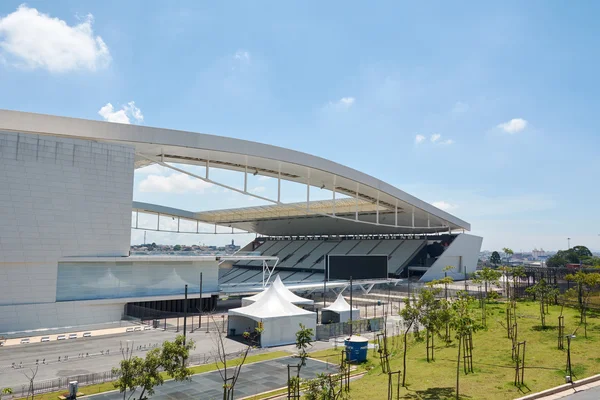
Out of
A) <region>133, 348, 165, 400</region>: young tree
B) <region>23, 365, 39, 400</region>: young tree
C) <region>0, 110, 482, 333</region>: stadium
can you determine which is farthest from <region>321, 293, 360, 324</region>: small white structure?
<region>133, 348, 165, 400</region>: young tree

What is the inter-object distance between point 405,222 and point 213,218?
107ft

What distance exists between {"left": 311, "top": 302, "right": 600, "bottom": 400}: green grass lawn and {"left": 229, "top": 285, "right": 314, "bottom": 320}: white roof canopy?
151 inches

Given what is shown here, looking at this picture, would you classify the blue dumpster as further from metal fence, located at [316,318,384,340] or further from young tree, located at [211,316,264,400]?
metal fence, located at [316,318,384,340]

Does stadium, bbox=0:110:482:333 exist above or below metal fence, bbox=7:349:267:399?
above

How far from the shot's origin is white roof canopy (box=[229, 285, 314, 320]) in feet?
77.9

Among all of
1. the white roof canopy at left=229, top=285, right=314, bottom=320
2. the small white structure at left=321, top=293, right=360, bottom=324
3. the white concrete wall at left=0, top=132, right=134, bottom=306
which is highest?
Answer: the white concrete wall at left=0, top=132, right=134, bottom=306

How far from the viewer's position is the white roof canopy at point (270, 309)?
934 inches

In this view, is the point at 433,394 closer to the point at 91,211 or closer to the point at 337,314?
the point at 337,314

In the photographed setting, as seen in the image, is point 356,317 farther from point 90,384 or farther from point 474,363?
point 90,384

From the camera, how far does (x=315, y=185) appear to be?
43.9 meters

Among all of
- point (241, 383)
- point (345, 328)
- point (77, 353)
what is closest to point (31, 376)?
point (77, 353)

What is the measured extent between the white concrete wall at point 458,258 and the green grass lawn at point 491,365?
3185 centimetres

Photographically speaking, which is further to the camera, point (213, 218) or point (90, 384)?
point (213, 218)

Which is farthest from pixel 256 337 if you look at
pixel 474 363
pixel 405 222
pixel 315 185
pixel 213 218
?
pixel 213 218
